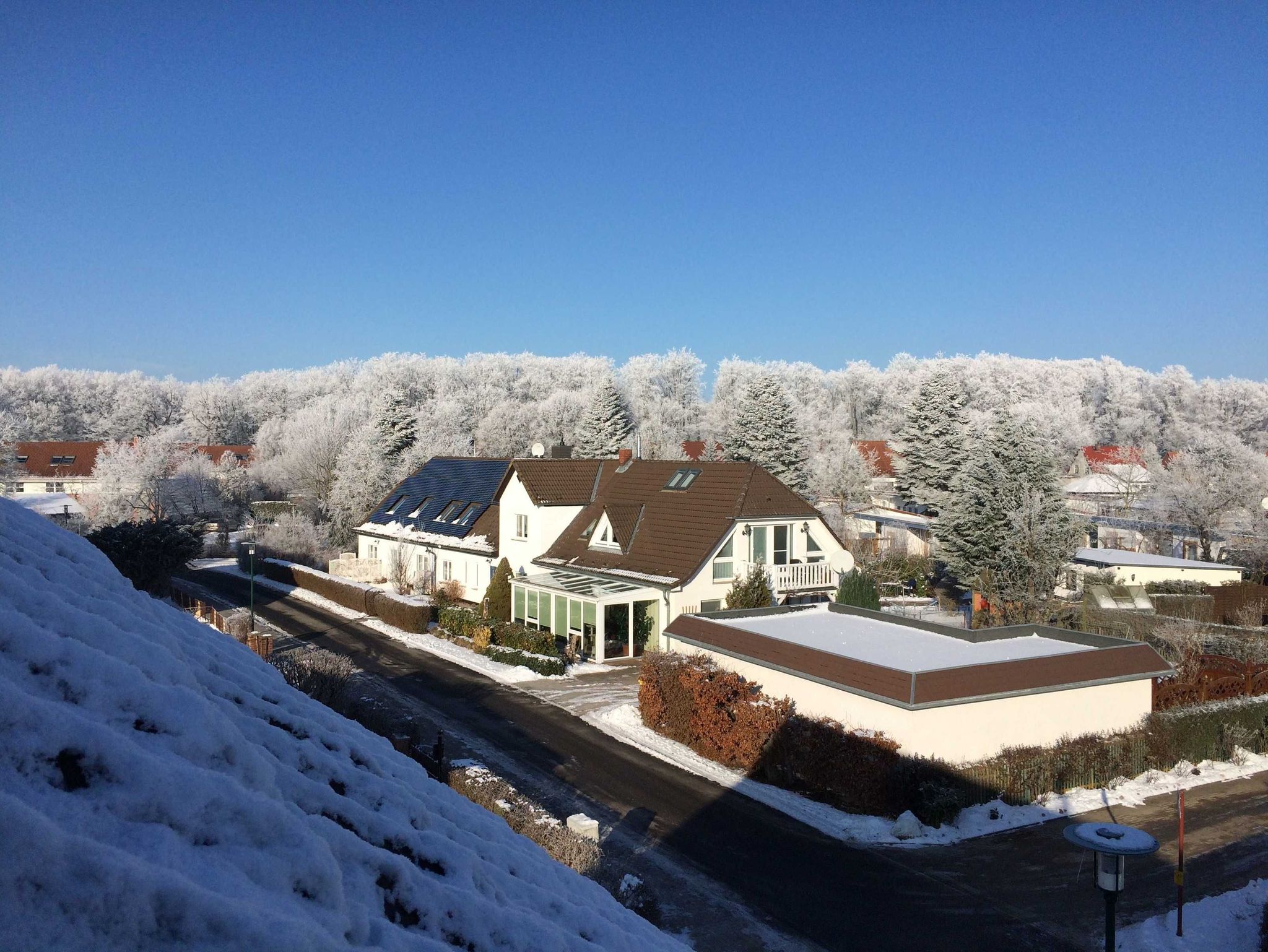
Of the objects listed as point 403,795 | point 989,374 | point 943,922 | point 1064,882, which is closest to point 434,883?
point 403,795

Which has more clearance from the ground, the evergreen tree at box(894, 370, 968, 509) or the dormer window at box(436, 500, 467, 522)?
the evergreen tree at box(894, 370, 968, 509)

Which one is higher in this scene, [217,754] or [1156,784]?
[217,754]

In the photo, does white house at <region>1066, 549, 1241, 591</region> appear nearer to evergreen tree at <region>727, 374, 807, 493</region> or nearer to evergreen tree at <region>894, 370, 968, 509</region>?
evergreen tree at <region>894, 370, 968, 509</region>

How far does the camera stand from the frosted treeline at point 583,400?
73312 millimetres

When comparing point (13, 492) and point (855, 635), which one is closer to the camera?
point (855, 635)

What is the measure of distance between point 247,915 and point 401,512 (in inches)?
1579

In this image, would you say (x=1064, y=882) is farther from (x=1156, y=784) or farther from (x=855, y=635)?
(x=855, y=635)

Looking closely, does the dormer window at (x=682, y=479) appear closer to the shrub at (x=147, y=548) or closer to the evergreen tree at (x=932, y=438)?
the shrub at (x=147, y=548)

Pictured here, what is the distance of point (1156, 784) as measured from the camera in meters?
16.1

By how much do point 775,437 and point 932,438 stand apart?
10.1 meters

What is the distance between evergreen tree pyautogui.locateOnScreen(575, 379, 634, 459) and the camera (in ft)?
212

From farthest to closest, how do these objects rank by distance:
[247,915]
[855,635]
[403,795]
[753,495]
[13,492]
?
[13,492]
[753,495]
[855,635]
[403,795]
[247,915]

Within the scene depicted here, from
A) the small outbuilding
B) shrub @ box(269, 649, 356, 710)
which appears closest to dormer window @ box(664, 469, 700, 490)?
the small outbuilding

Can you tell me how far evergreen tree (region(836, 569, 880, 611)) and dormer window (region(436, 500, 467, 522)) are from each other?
57.5 feet
